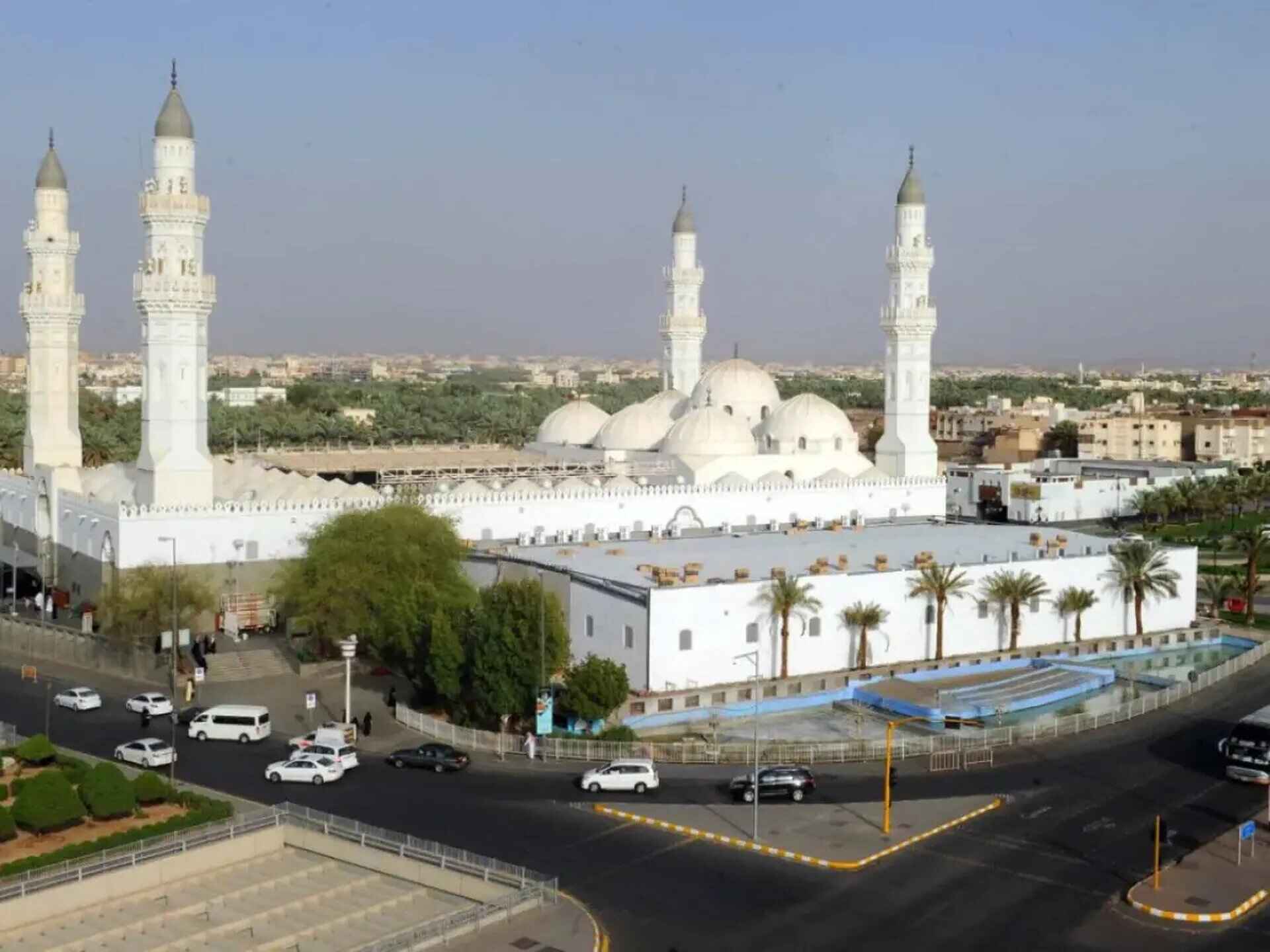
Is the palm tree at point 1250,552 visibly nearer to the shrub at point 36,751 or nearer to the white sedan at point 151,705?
the white sedan at point 151,705

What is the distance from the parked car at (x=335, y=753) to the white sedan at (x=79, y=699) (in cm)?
625

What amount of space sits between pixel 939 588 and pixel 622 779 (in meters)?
12.4

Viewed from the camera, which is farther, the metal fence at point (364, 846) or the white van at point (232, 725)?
the white van at point (232, 725)

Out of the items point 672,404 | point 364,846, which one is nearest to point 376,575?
point 364,846

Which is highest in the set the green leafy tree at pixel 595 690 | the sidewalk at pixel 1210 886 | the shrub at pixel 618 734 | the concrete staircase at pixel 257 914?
the green leafy tree at pixel 595 690

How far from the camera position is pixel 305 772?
2458 centimetres

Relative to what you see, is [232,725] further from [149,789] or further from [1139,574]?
[1139,574]

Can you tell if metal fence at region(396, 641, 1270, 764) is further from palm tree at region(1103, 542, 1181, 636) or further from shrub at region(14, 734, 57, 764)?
palm tree at region(1103, 542, 1181, 636)

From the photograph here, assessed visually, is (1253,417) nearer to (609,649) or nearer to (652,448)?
(652,448)

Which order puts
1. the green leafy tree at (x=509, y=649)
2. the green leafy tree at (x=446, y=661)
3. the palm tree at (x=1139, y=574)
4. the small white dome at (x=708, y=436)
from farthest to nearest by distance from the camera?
the small white dome at (x=708, y=436), the palm tree at (x=1139, y=574), the green leafy tree at (x=446, y=661), the green leafy tree at (x=509, y=649)

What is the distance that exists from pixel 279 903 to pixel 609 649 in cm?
1314

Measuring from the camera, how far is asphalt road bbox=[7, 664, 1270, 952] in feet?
58.7

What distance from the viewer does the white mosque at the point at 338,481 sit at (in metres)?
39.1

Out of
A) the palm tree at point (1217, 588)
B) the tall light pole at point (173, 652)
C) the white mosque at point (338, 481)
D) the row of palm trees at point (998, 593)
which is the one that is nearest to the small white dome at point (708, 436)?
the white mosque at point (338, 481)
